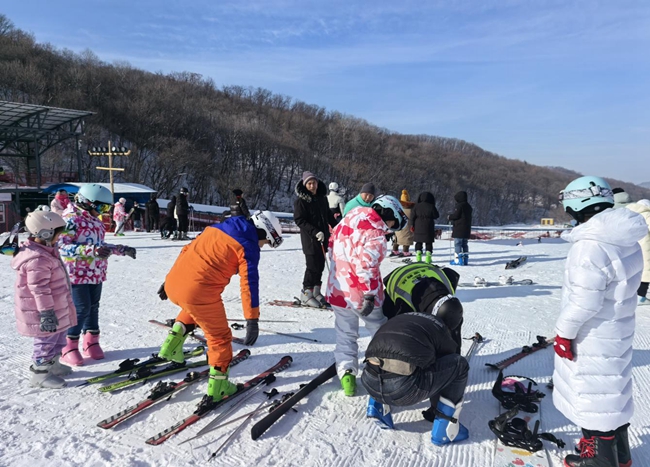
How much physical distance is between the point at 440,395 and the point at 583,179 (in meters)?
1.54

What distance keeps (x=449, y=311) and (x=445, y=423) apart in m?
0.69

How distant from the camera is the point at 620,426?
2445mm

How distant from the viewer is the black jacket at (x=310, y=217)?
605cm

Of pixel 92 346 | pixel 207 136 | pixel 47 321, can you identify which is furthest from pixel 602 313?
pixel 207 136

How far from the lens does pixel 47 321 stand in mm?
3283

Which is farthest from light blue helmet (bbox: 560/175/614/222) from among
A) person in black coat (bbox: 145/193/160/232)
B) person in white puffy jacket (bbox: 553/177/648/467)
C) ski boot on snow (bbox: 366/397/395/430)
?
person in black coat (bbox: 145/193/160/232)

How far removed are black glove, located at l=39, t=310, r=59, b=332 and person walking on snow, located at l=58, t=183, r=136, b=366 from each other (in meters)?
0.57

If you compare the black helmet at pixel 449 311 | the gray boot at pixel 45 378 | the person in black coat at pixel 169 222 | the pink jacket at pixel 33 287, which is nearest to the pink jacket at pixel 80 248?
the pink jacket at pixel 33 287

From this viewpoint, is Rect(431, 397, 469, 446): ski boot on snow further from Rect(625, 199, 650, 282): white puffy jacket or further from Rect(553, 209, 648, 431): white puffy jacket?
Rect(625, 199, 650, 282): white puffy jacket

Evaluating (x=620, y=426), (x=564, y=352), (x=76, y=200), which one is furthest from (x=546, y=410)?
(x=76, y=200)

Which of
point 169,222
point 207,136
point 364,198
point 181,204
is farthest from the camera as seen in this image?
point 207,136

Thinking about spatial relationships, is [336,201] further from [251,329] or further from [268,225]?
[251,329]

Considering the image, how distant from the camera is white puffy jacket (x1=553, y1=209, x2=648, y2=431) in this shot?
2.32 meters

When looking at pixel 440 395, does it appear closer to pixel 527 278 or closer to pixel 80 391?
pixel 80 391
